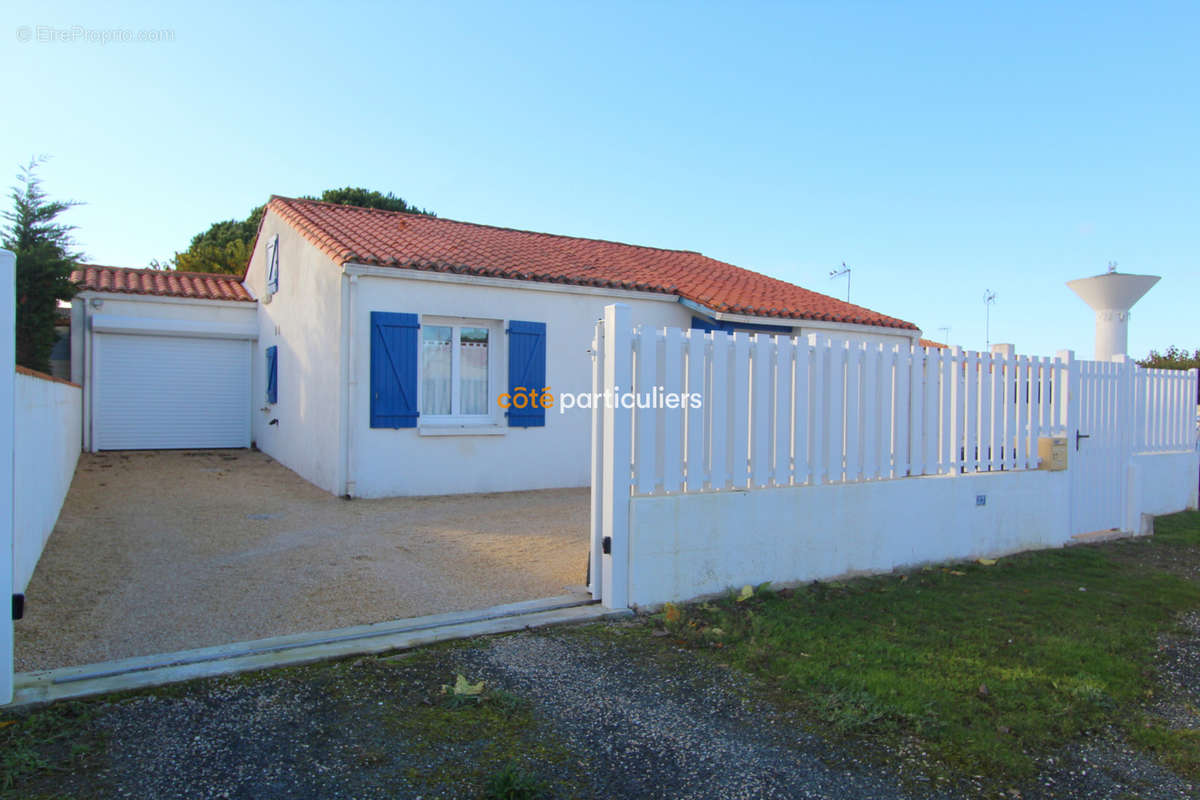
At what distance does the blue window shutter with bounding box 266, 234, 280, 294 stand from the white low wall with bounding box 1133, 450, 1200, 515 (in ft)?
45.5

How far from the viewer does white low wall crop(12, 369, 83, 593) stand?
15.1 ft

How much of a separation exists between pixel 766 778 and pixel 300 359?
10782 mm

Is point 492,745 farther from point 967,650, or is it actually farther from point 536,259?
point 536,259

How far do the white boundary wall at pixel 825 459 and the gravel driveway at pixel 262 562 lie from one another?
1.07 metres

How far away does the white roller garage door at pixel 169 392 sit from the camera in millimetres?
13977

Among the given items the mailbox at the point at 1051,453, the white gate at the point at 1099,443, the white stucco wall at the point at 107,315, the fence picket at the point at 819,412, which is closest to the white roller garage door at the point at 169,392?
the white stucco wall at the point at 107,315

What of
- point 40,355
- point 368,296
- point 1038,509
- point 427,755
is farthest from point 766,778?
point 40,355

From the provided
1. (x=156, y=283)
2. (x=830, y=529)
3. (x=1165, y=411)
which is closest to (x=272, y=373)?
(x=156, y=283)

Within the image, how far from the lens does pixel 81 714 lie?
3322 millimetres

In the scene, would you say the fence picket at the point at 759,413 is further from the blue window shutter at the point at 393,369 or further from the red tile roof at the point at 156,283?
the red tile roof at the point at 156,283

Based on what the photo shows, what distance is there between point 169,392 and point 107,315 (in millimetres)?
1752

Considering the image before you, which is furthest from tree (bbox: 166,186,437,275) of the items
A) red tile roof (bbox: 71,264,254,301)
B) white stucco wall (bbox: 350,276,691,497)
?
white stucco wall (bbox: 350,276,691,497)

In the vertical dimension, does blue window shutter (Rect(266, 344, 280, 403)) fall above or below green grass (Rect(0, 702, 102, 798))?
above

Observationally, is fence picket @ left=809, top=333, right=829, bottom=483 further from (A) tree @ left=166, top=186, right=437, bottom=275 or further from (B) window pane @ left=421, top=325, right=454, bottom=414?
(A) tree @ left=166, top=186, right=437, bottom=275
